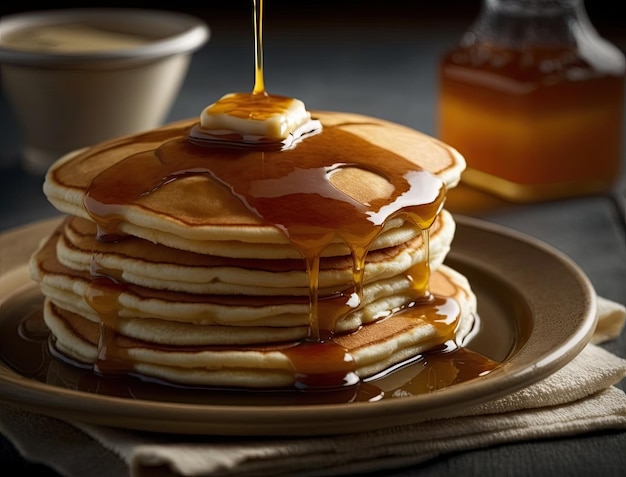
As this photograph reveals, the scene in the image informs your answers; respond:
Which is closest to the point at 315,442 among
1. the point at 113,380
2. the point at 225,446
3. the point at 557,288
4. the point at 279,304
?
the point at 225,446

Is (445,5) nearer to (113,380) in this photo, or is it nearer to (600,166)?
(600,166)

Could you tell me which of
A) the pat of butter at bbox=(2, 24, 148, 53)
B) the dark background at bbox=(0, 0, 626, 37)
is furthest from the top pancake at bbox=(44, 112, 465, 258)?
the dark background at bbox=(0, 0, 626, 37)

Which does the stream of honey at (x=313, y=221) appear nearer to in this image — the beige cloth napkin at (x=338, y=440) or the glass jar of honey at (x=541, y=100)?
the beige cloth napkin at (x=338, y=440)

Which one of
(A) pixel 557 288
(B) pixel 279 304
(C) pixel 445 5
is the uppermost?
(B) pixel 279 304

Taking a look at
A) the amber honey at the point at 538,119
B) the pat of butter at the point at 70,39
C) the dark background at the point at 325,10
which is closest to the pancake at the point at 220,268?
the amber honey at the point at 538,119

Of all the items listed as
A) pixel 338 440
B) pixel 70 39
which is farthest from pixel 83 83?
pixel 338 440

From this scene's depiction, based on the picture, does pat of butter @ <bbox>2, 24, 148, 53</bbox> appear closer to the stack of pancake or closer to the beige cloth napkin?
the stack of pancake
